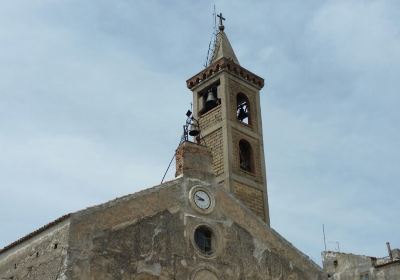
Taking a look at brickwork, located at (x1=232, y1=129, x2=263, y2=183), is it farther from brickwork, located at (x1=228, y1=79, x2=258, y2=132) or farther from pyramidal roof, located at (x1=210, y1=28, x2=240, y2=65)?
pyramidal roof, located at (x1=210, y1=28, x2=240, y2=65)

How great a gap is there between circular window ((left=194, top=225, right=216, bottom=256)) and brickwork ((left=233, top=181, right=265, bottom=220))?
594 cm

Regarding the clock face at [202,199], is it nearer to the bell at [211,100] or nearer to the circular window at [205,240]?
the circular window at [205,240]

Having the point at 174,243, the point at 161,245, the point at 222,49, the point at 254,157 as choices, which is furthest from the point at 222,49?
the point at 161,245

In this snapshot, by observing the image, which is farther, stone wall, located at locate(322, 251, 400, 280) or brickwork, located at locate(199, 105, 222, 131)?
stone wall, located at locate(322, 251, 400, 280)

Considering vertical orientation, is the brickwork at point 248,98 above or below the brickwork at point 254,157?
above

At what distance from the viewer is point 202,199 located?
61.8 ft

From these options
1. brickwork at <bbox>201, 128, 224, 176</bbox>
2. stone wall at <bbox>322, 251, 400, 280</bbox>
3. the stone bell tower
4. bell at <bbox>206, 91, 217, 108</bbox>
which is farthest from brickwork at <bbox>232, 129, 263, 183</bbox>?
stone wall at <bbox>322, 251, 400, 280</bbox>

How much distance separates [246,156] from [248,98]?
118 inches

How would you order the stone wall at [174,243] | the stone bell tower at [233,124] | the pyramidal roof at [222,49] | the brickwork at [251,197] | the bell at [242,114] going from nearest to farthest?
the stone wall at [174,243]
the brickwork at [251,197]
the stone bell tower at [233,124]
the bell at [242,114]
the pyramidal roof at [222,49]

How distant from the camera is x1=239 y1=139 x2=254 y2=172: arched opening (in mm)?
26203

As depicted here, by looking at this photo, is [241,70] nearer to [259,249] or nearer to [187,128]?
[187,128]

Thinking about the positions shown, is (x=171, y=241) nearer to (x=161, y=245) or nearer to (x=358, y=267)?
(x=161, y=245)

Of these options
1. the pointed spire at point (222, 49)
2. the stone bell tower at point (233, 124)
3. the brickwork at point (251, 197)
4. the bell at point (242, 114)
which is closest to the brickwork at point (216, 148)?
the stone bell tower at point (233, 124)

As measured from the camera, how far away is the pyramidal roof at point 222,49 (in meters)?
28.9
